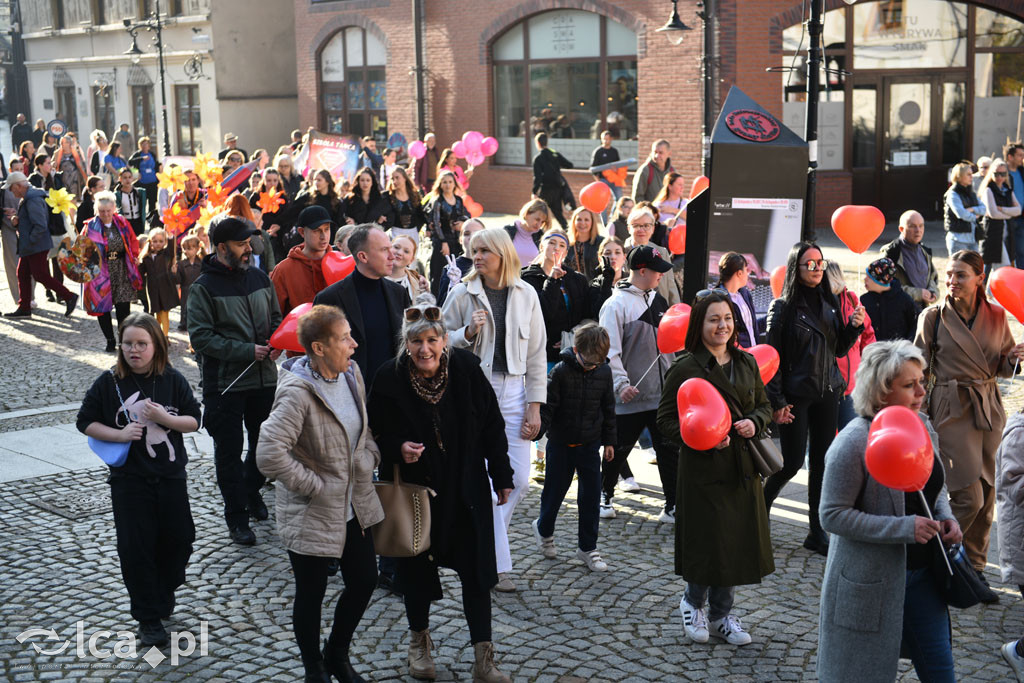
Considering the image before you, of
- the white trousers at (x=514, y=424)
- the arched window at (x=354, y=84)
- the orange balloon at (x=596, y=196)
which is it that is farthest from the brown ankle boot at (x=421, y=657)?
the arched window at (x=354, y=84)

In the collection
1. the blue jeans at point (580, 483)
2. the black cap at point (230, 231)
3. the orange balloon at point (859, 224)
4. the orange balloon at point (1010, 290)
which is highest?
the black cap at point (230, 231)

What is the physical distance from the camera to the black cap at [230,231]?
23.6ft

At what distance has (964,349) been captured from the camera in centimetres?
684

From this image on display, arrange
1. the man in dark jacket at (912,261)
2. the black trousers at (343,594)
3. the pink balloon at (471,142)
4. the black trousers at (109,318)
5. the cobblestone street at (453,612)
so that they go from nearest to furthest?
the black trousers at (343,594)
the cobblestone street at (453,612)
the man in dark jacket at (912,261)
the black trousers at (109,318)
the pink balloon at (471,142)

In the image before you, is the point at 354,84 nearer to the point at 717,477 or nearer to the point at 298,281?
the point at 298,281

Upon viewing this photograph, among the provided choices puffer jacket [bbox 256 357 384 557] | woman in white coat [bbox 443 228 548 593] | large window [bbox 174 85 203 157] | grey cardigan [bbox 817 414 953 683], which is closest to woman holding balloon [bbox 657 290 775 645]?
woman in white coat [bbox 443 228 548 593]

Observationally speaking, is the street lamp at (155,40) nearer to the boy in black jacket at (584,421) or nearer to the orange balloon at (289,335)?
the orange balloon at (289,335)

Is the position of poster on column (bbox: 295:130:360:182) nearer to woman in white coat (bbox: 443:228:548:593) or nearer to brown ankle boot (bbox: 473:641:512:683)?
woman in white coat (bbox: 443:228:548:593)

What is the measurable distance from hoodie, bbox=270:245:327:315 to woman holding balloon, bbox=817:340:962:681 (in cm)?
416

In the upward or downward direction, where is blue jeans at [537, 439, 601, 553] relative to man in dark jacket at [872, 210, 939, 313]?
downward

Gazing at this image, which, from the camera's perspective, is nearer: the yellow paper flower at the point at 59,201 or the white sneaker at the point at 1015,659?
the white sneaker at the point at 1015,659

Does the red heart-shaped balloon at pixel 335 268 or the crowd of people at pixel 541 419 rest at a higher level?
the red heart-shaped balloon at pixel 335 268

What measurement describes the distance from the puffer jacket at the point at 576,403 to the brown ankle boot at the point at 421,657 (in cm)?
174

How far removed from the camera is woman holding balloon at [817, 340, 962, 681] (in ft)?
14.8
